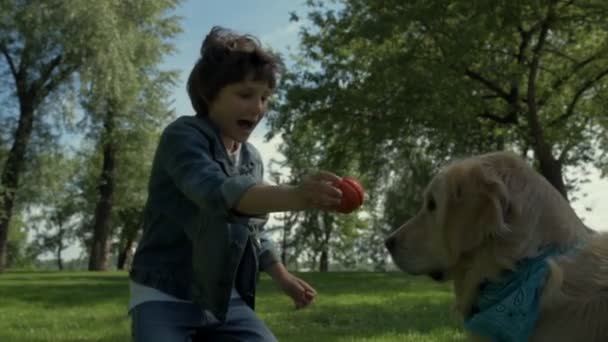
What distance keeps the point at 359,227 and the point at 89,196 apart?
22926mm

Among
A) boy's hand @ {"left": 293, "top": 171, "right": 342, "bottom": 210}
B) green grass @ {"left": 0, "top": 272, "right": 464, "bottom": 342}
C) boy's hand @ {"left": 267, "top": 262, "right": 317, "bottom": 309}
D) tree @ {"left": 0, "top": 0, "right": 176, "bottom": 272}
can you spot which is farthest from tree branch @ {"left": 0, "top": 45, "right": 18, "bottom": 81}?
boy's hand @ {"left": 293, "top": 171, "right": 342, "bottom": 210}

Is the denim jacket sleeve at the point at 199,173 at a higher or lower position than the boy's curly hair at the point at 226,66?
lower

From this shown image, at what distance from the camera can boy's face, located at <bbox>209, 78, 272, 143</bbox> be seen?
393cm

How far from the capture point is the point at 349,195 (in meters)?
2.95

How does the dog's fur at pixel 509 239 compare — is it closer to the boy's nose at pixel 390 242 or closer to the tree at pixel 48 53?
the boy's nose at pixel 390 242

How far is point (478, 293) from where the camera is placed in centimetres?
364

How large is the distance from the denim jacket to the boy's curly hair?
0.18 metres

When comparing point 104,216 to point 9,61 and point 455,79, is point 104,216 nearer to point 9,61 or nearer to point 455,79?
point 9,61

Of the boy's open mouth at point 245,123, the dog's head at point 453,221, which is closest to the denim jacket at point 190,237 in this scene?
the boy's open mouth at point 245,123

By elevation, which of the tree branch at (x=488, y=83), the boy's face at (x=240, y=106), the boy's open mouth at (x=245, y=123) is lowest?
the boy's open mouth at (x=245, y=123)

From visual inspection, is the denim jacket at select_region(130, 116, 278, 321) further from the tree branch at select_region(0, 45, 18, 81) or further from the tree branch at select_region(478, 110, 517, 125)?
the tree branch at select_region(0, 45, 18, 81)

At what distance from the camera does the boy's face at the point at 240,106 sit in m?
3.93

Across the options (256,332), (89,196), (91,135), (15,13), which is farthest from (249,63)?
(89,196)

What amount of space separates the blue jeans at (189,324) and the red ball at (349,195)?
136 centimetres
